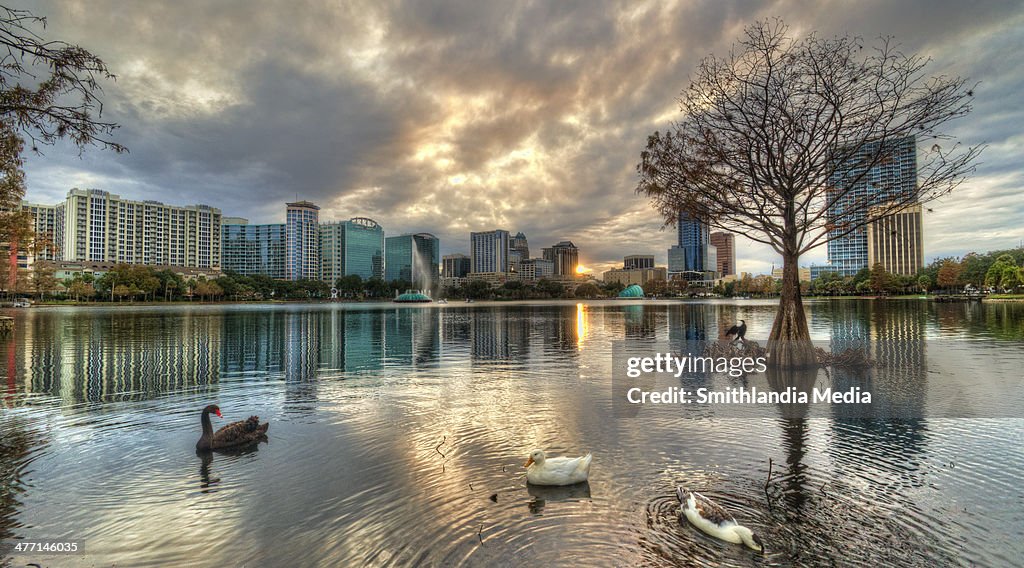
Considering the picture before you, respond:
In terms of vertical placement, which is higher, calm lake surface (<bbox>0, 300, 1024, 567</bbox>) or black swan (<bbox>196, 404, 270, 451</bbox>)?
black swan (<bbox>196, 404, 270, 451</bbox>)

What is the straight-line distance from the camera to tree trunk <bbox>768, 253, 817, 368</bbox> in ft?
62.2

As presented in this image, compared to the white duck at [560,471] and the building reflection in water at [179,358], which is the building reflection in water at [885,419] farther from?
the building reflection in water at [179,358]

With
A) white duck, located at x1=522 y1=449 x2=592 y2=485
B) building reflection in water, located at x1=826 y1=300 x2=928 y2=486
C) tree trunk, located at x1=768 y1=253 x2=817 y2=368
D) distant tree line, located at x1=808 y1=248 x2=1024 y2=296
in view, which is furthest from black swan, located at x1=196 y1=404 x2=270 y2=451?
distant tree line, located at x1=808 y1=248 x2=1024 y2=296

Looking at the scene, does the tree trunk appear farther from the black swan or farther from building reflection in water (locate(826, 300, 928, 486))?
the black swan

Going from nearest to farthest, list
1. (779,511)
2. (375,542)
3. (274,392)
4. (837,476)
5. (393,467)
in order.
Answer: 1. (375,542)
2. (779,511)
3. (837,476)
4. (393,467)
5. (274,392)

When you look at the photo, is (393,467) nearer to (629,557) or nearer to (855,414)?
(629,557)

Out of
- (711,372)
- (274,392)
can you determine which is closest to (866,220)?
(711,372)

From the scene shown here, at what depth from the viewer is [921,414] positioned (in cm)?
1164

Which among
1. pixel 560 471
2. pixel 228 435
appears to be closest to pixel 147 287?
pixel 228 435

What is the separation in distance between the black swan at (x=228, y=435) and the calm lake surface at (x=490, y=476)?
1.32ft

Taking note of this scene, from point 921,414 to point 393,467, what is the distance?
12864 millimetres

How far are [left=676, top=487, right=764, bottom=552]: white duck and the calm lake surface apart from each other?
0.14 m

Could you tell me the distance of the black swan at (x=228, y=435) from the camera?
9.65 m

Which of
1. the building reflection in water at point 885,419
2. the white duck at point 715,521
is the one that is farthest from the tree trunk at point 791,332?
the white duck at point 715,521
